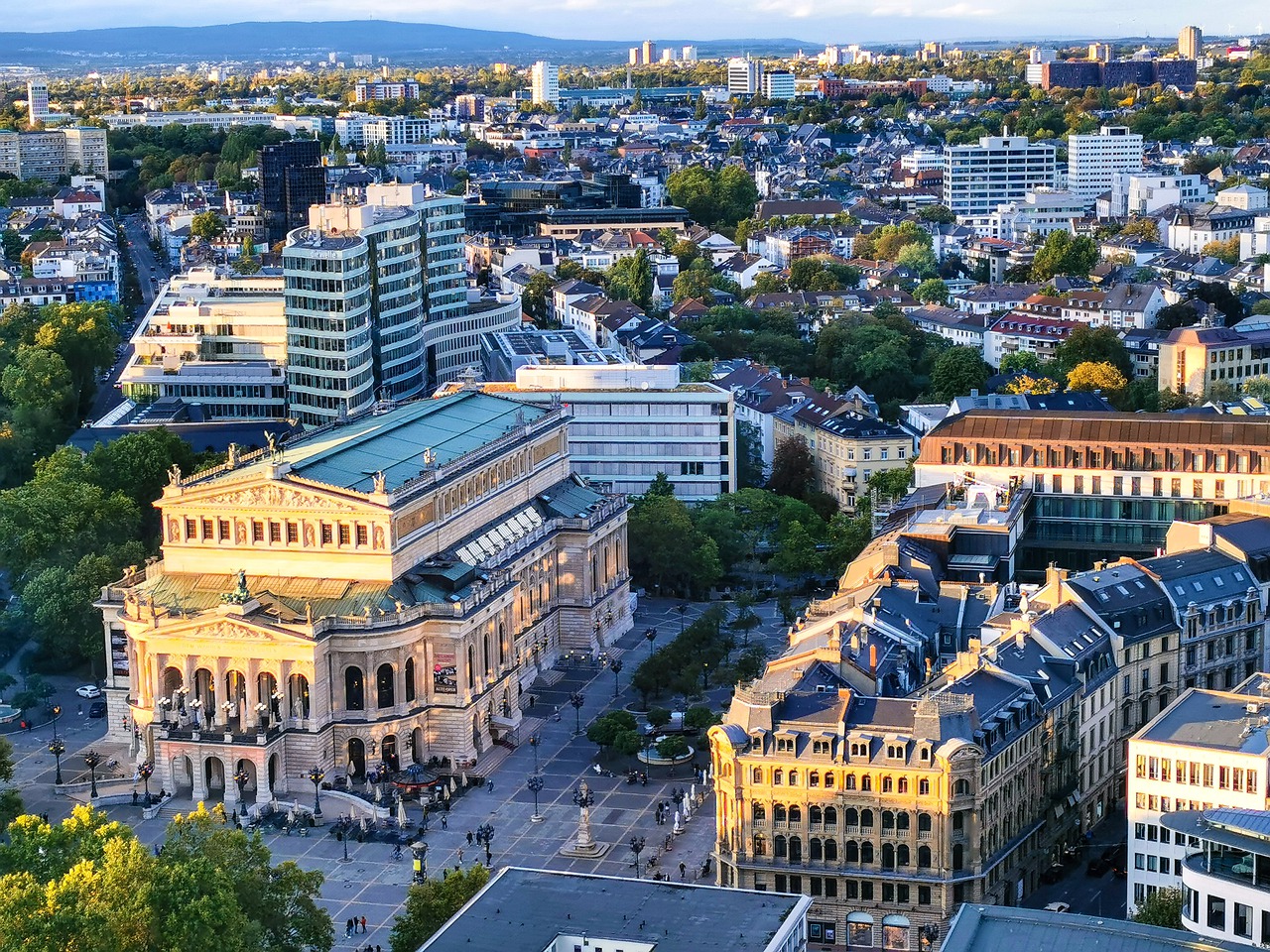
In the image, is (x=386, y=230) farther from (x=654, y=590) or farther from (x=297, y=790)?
(x=297, y=790)

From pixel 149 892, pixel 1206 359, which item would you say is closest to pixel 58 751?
pixel 149 892

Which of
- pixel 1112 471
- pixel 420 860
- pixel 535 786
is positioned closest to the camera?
pixel 420 860

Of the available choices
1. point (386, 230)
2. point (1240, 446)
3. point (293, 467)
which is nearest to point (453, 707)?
point (293, 467)

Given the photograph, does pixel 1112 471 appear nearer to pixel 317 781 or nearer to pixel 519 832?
pixel 519 832

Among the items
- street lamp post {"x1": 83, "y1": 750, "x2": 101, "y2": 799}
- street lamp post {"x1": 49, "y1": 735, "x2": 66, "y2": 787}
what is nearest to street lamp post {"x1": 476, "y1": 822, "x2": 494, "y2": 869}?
street lamp post {"x1": 83, "y1": 750, "x2": 101, "y2": 799}

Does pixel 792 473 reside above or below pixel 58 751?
above

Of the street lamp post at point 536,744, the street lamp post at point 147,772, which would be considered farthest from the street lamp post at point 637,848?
A: the street lamp post at point 147,772

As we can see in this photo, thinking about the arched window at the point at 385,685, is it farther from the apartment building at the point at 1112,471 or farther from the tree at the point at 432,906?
the apartment building at the point at 1112,471

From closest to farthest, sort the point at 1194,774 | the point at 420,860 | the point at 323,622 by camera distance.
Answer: the point at 1194,774 → the point at 420,860 → the point at 323,622
